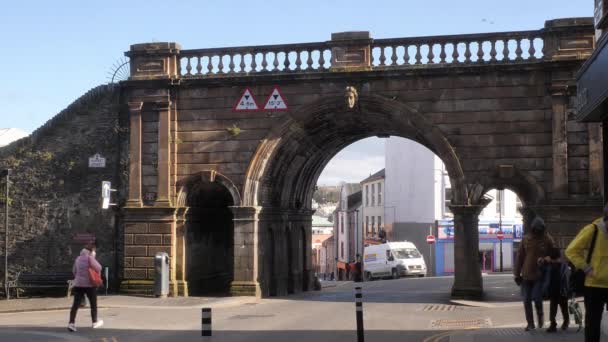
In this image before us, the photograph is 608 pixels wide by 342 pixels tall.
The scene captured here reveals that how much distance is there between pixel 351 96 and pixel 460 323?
8.22 m

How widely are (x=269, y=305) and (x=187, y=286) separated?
3.76 metres

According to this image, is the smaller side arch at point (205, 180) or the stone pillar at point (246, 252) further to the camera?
the smaller side arch at point (205, 180)

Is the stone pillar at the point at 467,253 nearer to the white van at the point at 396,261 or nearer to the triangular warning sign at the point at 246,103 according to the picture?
the triangular warning sign at the point at 246,103

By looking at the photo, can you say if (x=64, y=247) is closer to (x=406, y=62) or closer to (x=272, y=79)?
(x=272, y=79)

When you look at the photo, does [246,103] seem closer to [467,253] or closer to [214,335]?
[467,253]

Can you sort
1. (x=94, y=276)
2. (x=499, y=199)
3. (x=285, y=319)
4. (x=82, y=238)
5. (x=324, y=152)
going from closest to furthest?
(x=94, y=276)
(x=285, y=319)
(x=82, y=238)
(x=324, y=152)
(x=499, y=199)

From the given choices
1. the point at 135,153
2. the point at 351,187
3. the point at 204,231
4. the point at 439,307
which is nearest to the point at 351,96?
the point at 439,307

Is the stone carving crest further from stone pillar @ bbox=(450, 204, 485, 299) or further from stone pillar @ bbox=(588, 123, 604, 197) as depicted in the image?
stone pillar @ bbox=(588, 123, 604, 197)

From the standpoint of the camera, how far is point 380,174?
203 feet

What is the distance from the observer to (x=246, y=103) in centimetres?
2312

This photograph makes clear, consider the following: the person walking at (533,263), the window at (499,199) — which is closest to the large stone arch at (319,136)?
the person walking at (533,263)

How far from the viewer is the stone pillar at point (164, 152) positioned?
76.3 feet

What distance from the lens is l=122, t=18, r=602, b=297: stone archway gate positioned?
69.7ft

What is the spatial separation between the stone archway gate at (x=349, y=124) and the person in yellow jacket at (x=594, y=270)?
1270 centimetres
